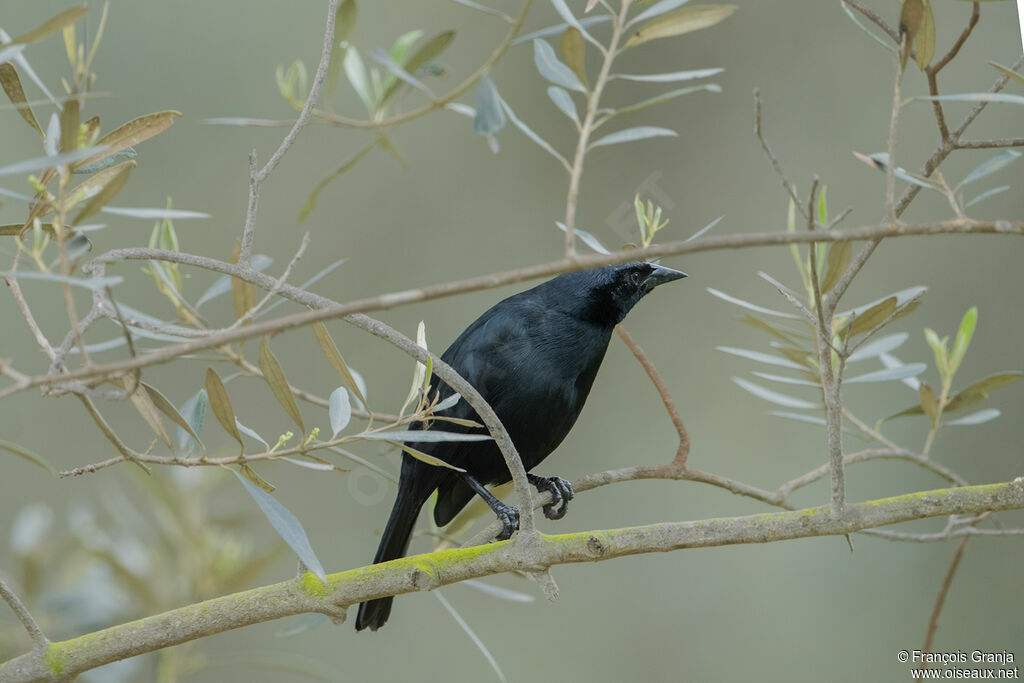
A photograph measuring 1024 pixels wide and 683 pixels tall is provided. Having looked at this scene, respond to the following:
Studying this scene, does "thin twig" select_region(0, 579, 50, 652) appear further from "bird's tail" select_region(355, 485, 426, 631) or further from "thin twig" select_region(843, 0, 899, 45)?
"thin twig" select_region(843, 0, 899, 45)

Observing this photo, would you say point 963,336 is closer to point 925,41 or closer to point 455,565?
point 925,41

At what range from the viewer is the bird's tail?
227 cm

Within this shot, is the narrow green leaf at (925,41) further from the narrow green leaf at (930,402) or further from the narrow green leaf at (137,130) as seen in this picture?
Result: the narrow green leaf at (137,130)

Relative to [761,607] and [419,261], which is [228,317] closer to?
[419,261]

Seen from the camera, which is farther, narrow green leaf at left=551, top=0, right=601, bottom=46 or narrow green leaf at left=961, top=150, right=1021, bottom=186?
narrow green leaf at left=961, top=150, right=1021, bottom=186

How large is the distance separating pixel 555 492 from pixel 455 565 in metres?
0.70

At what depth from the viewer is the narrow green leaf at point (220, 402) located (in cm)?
131

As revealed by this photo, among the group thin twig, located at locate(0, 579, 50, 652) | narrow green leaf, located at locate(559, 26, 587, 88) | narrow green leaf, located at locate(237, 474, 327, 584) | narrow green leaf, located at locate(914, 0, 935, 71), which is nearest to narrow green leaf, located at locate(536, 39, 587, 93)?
narrow green leaf, located at locate(559, 26, 587, 88)

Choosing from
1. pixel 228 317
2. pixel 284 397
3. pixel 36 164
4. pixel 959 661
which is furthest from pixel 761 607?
pixel 36 164

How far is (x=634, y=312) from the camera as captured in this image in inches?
192

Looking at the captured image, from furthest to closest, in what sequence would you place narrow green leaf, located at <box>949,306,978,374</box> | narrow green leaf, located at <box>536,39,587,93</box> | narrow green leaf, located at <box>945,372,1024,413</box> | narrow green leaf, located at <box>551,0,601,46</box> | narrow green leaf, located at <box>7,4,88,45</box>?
1. narrow green leaf, located at <box>949,306,978,374</box>
2. narrow green leaf, located at <box>945,372,1024,413</box>
3. narrow green leaf, located at <box>536,39,587,93</box>
4. narrow green leaf, located at <box>551,0,601,46</box>
5. narrow green leaf, located at <box>7,4,88,45</box>

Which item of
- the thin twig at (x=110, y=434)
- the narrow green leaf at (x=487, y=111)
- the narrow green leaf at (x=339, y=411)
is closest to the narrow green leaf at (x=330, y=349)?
the narrow green leaf at (x=339, y=411)

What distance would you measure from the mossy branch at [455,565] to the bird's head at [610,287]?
88cm

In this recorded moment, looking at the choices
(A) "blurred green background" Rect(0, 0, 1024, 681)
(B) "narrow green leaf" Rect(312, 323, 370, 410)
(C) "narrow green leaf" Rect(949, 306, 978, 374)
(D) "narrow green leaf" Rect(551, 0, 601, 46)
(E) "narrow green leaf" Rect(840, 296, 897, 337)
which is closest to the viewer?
(D) "narrow green leaf" Rect(551, 0, 601, 46)
